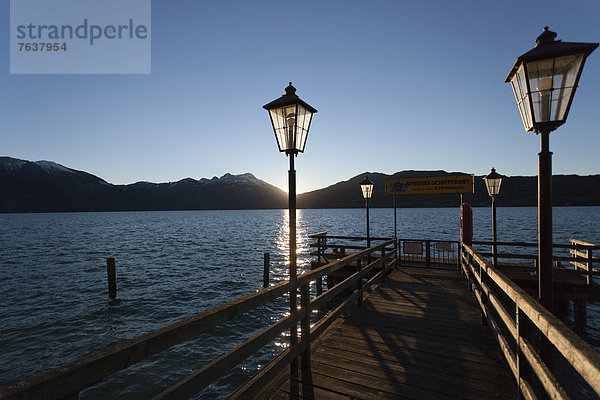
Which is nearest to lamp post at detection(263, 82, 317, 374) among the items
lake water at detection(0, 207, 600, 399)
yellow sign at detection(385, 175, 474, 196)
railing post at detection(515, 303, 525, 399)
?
railing post at detection(515, 303, 525, 399)

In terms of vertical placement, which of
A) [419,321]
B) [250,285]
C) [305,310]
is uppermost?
[305,310]

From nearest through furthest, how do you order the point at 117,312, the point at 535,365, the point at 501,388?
1. the point at 535,365
2. the point at 501,388
3. the point at 117,312

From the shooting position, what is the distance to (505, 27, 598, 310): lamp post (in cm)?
285

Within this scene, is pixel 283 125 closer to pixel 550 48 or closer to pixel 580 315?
pixel 550 48

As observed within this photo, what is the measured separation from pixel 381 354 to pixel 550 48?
4.44 metres

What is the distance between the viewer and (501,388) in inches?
139

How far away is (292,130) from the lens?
4.13m

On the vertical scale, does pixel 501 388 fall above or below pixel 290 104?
below

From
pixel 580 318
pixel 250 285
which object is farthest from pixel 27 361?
pixel 580 318

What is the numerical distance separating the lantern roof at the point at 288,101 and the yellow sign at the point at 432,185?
9.94 metres

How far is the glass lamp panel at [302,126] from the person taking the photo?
4098 mm

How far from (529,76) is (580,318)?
12126 mm

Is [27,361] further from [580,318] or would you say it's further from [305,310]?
[580,318]

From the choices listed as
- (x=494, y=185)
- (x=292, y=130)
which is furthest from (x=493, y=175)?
(x=292, y=130)
